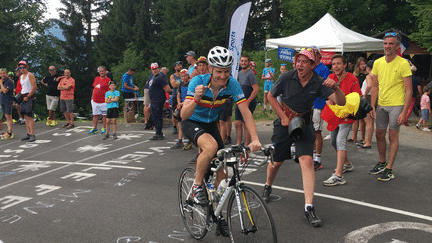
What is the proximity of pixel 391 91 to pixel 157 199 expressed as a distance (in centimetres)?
412

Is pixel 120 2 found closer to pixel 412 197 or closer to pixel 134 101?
pixel 134 101

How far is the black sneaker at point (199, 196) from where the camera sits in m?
3.76

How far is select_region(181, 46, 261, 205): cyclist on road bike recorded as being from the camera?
3621 mm

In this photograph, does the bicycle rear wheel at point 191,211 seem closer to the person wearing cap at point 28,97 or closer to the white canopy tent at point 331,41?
the person wearing cap at point 28,97

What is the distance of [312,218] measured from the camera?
4379 mm

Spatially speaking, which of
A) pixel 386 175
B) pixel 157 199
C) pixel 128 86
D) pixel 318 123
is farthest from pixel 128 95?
pixel 386 175

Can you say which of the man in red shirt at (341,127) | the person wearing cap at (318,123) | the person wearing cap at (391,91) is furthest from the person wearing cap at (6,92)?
the person wearing cap at (391,91)

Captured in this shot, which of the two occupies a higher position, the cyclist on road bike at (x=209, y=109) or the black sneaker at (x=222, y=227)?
the cyclist on road bike at (x=209, y=109)

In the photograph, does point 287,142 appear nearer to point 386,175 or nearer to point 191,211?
point 191,211

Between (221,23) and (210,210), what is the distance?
100ft

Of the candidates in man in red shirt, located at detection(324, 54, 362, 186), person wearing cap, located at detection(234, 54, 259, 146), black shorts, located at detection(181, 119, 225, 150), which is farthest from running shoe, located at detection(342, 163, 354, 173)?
black shorts, located at detection(181, 119, 225, 150)

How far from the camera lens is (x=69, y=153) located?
9.54 m

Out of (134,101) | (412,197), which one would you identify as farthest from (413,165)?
(134,101)

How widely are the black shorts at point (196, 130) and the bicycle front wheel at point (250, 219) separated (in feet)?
2.66
